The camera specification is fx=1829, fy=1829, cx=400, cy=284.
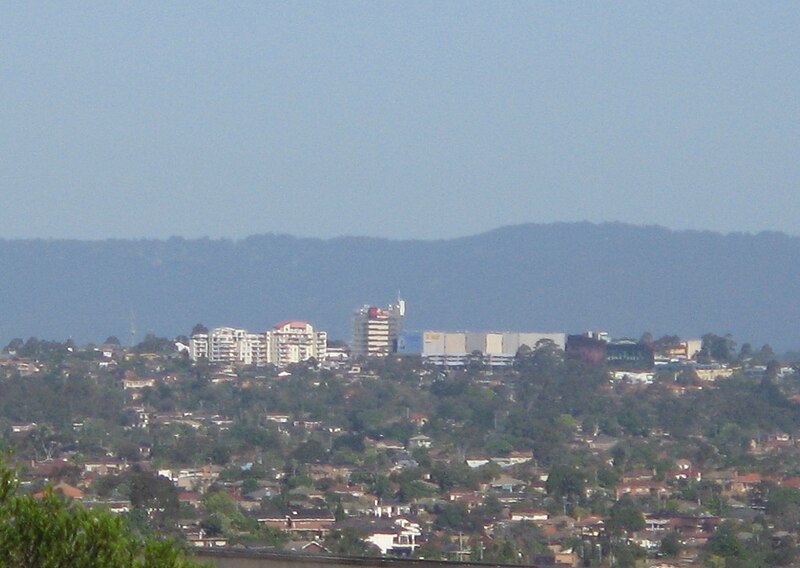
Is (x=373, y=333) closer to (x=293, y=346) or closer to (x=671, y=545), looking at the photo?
(x=293, y=346)

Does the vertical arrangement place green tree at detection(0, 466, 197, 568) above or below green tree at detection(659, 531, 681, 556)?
above

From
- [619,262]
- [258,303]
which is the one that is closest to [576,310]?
[619,262]

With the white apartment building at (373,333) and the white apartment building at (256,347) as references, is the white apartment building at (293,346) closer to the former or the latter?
the white apartment building at (256,347)

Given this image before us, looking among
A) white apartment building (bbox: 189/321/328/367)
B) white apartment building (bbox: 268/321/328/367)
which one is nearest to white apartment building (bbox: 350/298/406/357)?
white apartment building (bbox: 268/321/328/367)

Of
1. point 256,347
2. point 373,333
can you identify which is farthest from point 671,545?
point 373,333

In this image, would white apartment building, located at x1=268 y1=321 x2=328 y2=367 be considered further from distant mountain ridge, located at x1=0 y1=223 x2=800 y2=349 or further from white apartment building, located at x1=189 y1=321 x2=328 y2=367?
distant mountain ridge, located at x1=0 y1=223 x2=800 y2=349

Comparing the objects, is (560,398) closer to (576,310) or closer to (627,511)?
(627,511)
